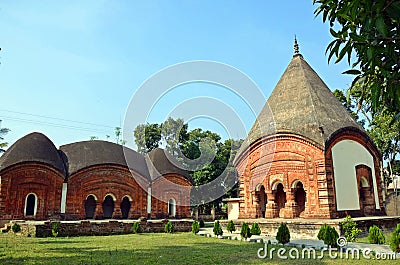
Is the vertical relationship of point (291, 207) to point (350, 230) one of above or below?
above

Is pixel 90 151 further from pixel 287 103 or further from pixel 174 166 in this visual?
pixel 287 103

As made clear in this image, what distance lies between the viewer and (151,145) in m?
36.7

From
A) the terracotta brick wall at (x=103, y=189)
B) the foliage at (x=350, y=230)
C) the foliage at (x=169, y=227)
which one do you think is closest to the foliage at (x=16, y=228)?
the terracotta brick wall at (x=103, y=189)

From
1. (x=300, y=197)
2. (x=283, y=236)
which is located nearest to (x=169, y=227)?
(x=300, y=197)

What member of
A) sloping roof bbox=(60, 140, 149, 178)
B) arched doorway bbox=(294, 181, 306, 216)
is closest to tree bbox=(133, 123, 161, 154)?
sloping roof bbox=(60, 140, 149, 178)

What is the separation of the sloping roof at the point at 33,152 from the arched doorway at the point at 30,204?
2.06 m

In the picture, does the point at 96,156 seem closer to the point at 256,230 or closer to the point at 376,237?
the point at 256,230

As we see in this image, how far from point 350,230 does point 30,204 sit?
55.3 feet

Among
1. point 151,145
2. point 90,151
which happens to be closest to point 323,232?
point 90,151

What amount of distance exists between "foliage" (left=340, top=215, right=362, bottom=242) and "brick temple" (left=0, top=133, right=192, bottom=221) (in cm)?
1450

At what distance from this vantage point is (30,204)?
1969 centimetres

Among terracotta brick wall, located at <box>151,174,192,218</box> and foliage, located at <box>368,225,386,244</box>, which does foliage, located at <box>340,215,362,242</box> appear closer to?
foliage, located at <box>368,225,386,244</box>

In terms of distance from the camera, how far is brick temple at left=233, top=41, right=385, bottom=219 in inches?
570

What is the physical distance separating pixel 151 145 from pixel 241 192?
20.3 meters
